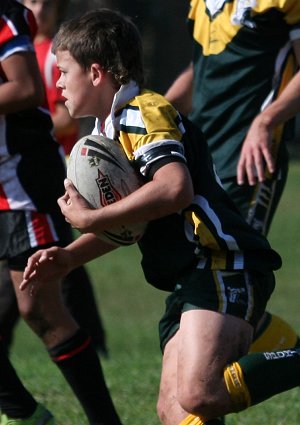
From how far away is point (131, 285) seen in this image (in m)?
12.9

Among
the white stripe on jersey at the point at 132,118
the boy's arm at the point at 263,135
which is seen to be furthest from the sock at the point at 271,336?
the white stripe on jersey at the point at 132,118

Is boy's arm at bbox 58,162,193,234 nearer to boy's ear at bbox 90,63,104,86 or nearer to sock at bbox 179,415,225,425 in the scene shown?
boy's ear at bbox 90,63,104,86

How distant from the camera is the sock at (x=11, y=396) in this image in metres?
4.76

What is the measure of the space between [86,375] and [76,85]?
1462 mm

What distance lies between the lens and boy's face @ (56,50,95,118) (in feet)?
13.1

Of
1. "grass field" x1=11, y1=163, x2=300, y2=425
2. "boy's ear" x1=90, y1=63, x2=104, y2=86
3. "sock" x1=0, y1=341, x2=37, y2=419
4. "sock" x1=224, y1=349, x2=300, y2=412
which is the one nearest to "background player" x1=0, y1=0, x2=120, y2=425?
"sock" x1=0, y1=341, x2=37, y2=419

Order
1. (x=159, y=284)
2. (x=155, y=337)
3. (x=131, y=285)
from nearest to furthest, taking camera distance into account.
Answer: (x=159, y=284), (x=155, y=337), (x=131, y=285)

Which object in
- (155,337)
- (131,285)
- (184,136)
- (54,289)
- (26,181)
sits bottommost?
(131,285)

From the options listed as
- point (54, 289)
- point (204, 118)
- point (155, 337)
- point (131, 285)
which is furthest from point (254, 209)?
point (131, 285)

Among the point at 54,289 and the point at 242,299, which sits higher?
the point at 242,299

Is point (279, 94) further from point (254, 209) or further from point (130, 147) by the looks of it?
point (130, 147)

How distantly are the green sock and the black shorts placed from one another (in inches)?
53.6

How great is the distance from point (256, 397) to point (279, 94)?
1605mm

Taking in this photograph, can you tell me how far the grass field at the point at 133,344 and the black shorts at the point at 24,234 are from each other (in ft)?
2.86
